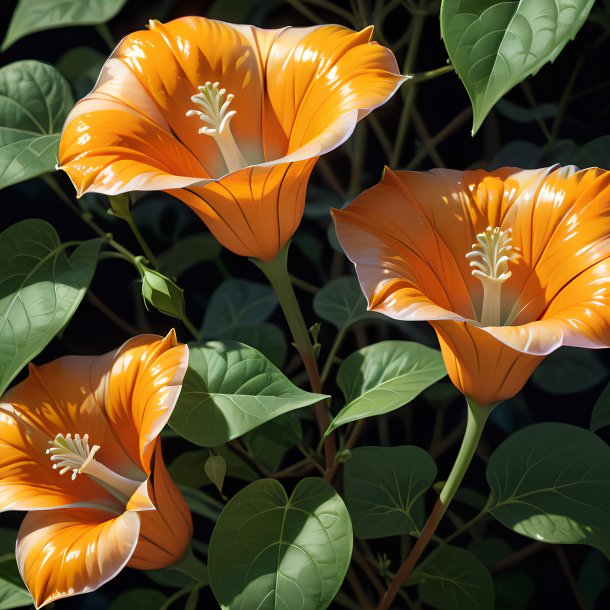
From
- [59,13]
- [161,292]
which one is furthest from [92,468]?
[59,13]

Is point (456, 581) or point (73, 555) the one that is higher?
point (73, 555)

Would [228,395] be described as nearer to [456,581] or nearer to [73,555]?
[73,555]

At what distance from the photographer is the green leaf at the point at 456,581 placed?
0.70m

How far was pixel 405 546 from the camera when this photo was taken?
0.83 metres

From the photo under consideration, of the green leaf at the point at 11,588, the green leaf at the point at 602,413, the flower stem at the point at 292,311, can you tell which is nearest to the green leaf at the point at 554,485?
the green leaf at the point at 602,413

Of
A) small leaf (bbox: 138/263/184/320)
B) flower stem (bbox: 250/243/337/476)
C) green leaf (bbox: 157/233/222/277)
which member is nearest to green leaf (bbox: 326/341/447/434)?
flower stem (bbox: 250/243/337/476)

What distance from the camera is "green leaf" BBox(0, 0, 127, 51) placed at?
66cm

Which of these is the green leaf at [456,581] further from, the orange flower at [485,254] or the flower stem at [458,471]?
the orange flower at [485,254]

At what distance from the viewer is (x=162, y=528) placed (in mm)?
600

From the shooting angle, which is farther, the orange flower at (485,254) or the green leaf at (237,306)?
the green leaf at (237,306)

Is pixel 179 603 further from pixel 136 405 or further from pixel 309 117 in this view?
pixel 309 117

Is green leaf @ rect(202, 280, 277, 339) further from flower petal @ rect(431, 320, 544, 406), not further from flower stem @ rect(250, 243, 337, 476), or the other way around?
flower petal @ rect(431, 320, 544, 406)

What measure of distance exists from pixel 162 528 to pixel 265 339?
0.73 feet

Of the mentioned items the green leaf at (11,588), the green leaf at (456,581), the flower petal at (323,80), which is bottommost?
the green leaf at (456,581)
